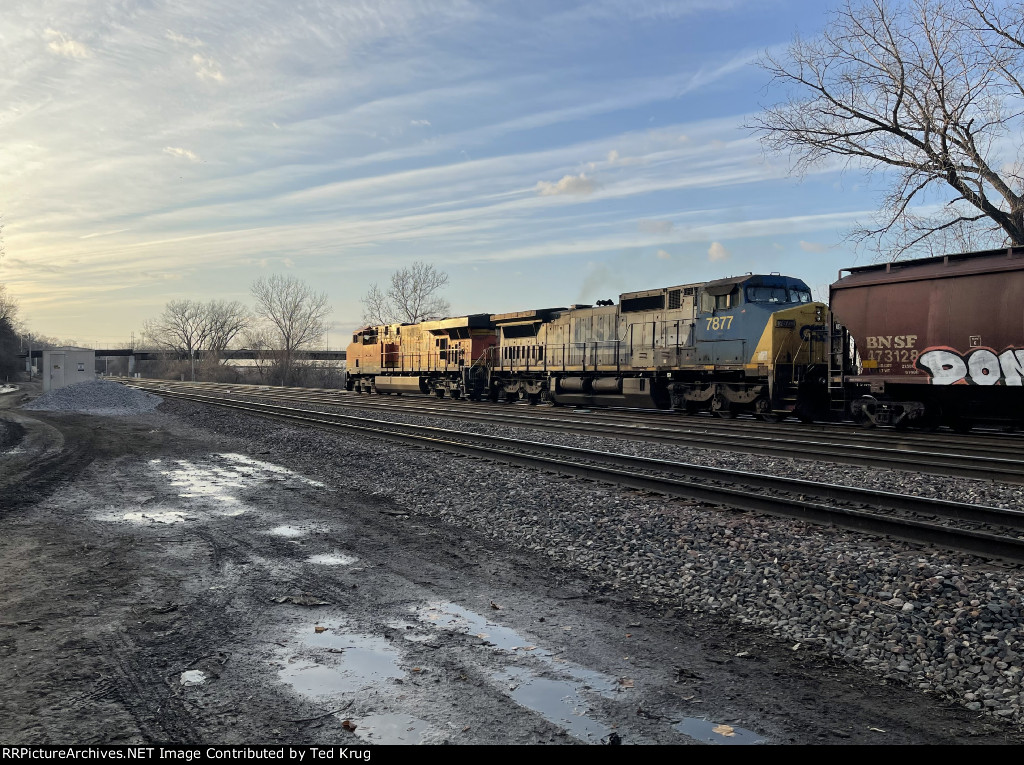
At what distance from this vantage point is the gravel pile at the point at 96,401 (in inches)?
1126

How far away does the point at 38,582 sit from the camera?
19.5 ft

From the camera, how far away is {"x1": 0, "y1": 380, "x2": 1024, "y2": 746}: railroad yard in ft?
12.0

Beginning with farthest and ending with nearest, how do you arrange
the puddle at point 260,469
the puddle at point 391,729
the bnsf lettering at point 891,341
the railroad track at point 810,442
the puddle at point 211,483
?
the bnsf lettering at point 891,341, the puddle at point 260,469, the railroad track at point 810,442, the puddle at point 211,483, the puddle at point 391,729

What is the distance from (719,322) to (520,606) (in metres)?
15.3

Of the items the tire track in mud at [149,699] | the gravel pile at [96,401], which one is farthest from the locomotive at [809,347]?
the gravel pile at [96,401]

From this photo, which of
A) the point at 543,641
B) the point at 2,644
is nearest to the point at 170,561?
the point at 2,644

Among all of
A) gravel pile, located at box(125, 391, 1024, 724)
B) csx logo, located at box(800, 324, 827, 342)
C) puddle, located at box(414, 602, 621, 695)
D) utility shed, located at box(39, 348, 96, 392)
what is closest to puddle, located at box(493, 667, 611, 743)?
puddle, located at box(414, 602, 621, 695)

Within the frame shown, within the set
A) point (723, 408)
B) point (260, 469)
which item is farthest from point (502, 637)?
point (723, 408)

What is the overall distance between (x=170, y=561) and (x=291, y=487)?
168 inches

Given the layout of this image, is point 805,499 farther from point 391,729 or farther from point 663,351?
point 663,351

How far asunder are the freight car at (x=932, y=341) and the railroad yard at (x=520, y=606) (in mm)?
3822

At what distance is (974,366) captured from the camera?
1458cm

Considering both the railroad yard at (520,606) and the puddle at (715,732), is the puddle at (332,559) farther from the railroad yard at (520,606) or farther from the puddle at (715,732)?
the puddle at (715,732)

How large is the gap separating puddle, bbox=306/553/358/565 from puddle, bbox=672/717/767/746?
12.5 feet
